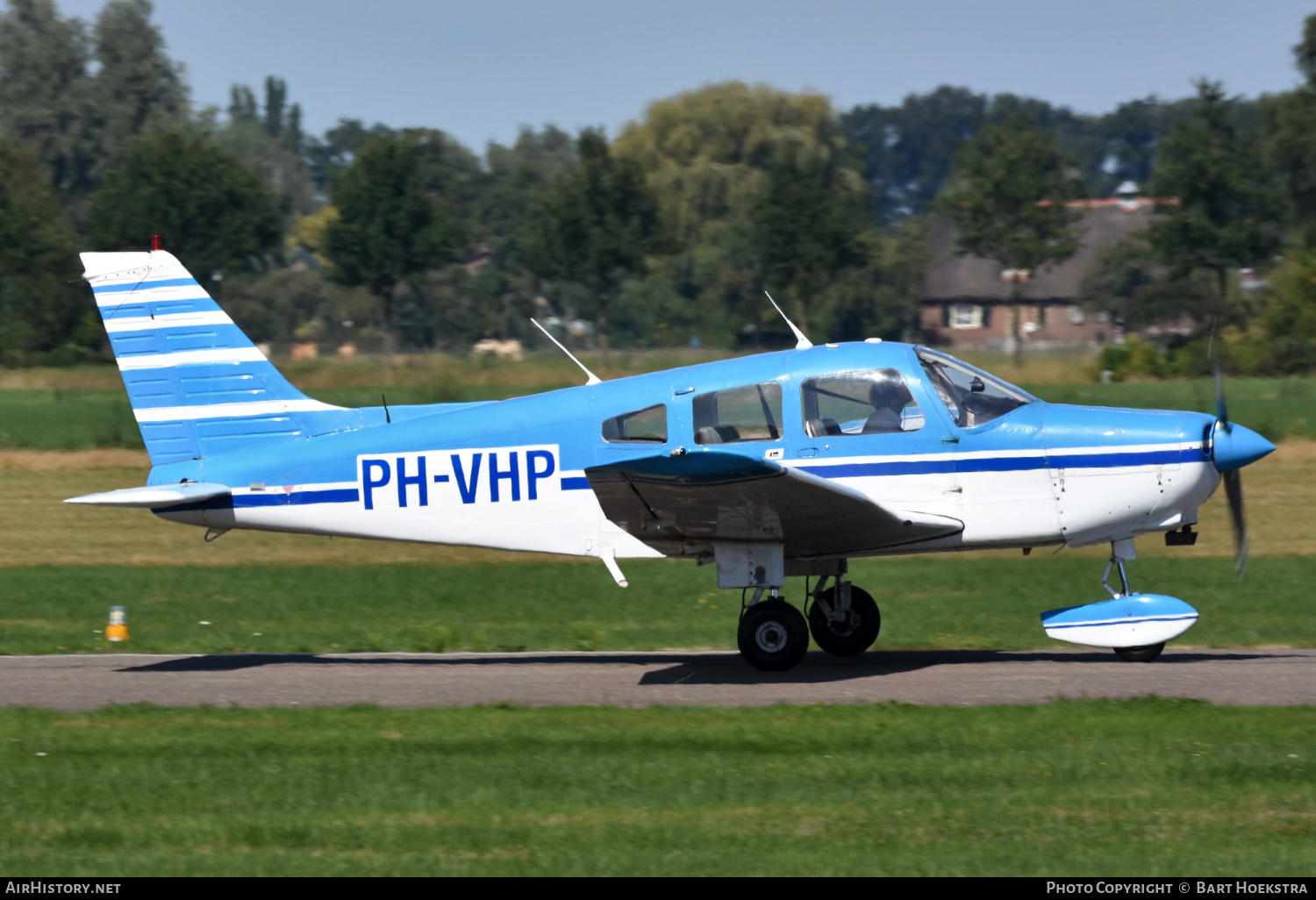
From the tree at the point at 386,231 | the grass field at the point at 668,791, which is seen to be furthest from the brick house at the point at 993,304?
the grass field at the point at 668,791

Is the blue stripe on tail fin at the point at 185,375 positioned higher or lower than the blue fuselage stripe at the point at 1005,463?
higher

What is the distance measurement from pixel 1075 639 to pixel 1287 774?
2938 mm

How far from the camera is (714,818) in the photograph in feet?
21.9

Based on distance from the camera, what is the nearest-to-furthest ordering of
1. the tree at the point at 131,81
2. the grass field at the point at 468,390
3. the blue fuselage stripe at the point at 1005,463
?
the blue fuselage stripe at the point at 1005,463
the grass field at the point at 468,390
the tree at the point at 131,81

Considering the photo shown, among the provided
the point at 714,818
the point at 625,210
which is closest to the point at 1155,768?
the point at 714,818

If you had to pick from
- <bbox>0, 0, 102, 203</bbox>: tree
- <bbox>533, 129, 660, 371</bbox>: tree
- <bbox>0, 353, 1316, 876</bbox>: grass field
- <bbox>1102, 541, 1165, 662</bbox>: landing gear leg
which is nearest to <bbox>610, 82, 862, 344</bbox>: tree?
<bbox>533, 129, 660, 371</bbox>: tree

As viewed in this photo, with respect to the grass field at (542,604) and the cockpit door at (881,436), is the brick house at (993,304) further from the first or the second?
the cockpit door at (881,436)

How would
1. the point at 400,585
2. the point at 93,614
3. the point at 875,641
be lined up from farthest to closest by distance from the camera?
the point at 400,585 < the point at 93,614 < the point at 875,641

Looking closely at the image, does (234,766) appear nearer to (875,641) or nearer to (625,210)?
(875,641)

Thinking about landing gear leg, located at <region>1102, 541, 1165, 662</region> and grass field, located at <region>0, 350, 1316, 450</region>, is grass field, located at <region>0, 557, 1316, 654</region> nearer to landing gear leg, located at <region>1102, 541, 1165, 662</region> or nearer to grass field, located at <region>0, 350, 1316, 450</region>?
landing gear leg, located at <region>1102, 541, 1165, 662</region>

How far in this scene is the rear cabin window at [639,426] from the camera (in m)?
10.5

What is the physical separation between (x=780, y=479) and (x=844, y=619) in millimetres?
2474

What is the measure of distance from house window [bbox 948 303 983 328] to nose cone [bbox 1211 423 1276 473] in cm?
5773

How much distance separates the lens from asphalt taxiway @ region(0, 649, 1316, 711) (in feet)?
31.6
